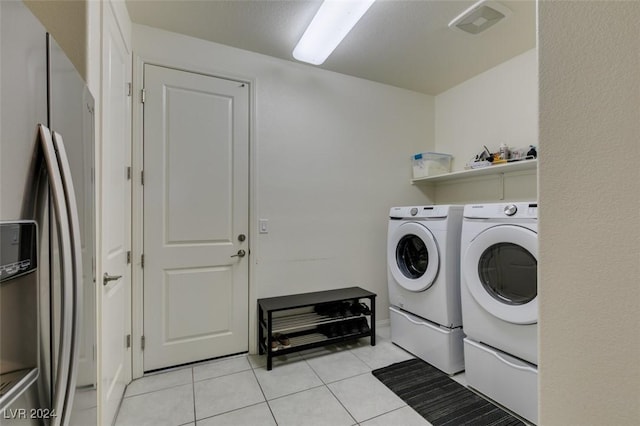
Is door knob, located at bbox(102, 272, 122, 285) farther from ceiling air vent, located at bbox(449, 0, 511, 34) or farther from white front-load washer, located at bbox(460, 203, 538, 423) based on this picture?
ceiling air vent, located at bbox(449, 0, 511, 34)

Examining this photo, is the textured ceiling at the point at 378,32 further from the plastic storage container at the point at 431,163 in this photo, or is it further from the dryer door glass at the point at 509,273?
the dryer door glass at the point at 509,273

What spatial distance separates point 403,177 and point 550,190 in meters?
2.43

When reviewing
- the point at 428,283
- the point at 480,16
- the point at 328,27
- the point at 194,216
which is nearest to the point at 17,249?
the point at 194,216

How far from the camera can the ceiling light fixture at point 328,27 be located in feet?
5.57

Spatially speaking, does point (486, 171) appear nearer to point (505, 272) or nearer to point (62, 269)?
point (505, 272)

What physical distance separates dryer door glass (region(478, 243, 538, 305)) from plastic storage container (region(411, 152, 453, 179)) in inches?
48.1

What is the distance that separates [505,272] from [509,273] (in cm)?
2

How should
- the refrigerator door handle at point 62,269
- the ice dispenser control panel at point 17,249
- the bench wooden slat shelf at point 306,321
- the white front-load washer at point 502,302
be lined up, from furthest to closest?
the bench wooden slat shelf at point 306,321, the white front-load washer at point 502,302, the refrigerator door handle at point 62,269, the ice dispenser control panel at point 17,249

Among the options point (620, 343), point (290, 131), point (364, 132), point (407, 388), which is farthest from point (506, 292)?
point (290, 131)

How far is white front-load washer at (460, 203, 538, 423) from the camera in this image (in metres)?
1.60

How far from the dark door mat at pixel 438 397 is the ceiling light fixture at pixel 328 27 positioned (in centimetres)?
236

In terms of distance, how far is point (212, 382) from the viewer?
1975 millimetres

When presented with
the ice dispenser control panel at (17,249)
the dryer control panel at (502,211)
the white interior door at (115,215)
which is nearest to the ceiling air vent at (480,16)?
the dryer control panel at (502,211)

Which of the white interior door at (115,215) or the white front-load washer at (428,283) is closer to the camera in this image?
the white interior door at (115,215)
